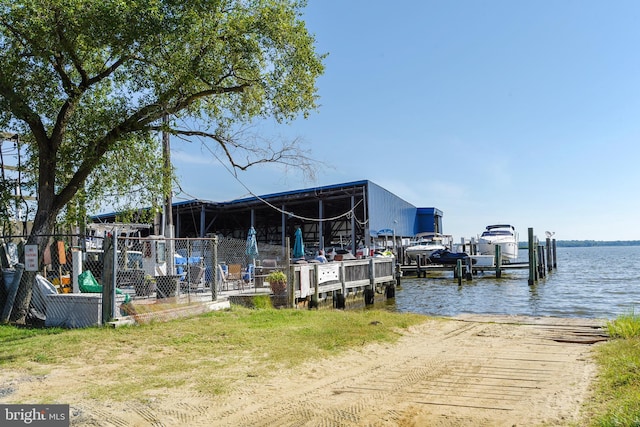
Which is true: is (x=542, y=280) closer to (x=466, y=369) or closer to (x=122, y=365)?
(x=466, y=369)

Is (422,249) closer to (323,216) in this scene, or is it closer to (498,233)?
(498,233)

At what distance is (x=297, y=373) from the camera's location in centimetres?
671

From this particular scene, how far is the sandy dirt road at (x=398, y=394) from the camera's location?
4883 millimetres

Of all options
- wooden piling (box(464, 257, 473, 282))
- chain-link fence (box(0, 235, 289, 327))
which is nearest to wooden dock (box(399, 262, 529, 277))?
wooden piling (box(464, 257, 473, 282))

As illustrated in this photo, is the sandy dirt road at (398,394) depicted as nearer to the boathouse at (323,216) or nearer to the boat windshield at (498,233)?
the boathouse at (323,216)

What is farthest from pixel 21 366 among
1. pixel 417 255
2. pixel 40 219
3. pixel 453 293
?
pixel 417 255

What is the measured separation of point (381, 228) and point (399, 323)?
27.8 m

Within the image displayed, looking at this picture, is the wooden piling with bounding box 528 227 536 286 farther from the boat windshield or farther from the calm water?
the boat windshield

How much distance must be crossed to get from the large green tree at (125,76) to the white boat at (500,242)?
2884 centimetres

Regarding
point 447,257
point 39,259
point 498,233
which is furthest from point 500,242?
point 39,259

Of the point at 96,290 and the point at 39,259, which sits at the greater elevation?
the point at 39,259

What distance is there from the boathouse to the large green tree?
61.6 ft

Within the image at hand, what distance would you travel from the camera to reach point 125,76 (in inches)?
446

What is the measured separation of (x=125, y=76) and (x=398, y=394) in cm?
909
